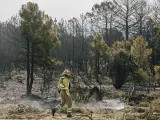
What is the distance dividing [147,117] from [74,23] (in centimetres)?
5250

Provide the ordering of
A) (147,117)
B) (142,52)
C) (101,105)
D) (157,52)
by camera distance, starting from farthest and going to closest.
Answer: (157,52), (142,52), (101,105), (147,117)

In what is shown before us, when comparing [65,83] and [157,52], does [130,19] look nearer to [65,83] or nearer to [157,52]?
[157,52]

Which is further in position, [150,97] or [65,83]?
[150,97]

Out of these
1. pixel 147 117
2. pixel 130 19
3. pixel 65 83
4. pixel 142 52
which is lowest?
pixel 147 117

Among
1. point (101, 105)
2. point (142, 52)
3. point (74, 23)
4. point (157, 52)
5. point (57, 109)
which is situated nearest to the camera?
point (57, 109)

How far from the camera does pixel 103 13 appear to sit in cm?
5856

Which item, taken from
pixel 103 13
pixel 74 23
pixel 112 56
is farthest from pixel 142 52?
pixel 74 23

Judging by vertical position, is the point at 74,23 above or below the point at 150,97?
above

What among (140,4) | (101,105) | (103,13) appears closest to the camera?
(101,105)

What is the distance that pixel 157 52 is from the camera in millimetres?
46250

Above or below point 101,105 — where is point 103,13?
above

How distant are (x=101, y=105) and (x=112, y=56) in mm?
15932

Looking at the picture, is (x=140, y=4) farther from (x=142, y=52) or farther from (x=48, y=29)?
(x=48, y=29)

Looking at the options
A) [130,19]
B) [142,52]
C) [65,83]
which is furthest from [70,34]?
[65,83]
